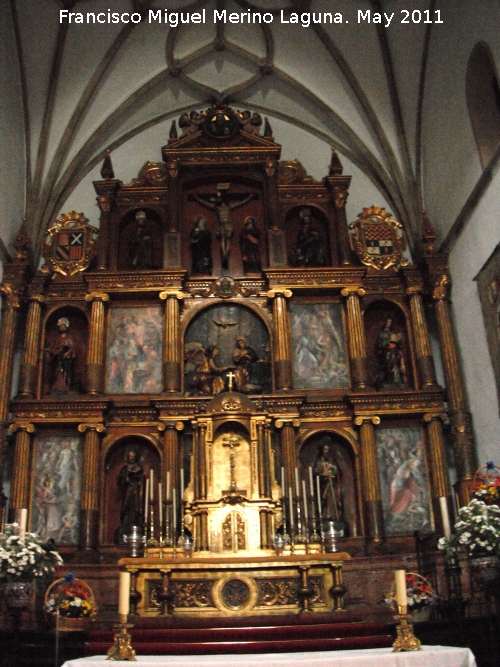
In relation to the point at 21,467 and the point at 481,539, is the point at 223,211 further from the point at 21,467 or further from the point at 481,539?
the point at 481,539

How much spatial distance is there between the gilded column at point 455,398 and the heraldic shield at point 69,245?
7313mm

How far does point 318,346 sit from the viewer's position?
15.9m

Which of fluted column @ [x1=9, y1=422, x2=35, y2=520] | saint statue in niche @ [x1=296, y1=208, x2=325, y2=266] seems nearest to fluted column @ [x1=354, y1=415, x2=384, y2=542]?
saint statue in niche @ [x1=296, y1=208, x2=325, y2=266]

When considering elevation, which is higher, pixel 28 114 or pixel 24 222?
pixel 28 114

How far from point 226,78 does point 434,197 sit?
597cm

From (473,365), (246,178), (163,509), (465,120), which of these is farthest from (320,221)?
(163,509)

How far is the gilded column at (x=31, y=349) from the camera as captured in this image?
1498 cm

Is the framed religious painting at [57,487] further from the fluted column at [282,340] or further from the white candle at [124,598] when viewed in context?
the white candle at [124,598]

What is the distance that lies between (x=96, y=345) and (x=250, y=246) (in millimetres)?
4006

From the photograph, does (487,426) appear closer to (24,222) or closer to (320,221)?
(320,221)

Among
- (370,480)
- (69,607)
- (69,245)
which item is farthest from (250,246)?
(69,607)

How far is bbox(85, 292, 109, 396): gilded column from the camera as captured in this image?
15.1 meters

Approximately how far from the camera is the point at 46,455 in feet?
48.1

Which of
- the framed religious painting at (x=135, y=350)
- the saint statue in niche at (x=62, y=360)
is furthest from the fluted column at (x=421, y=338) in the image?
the saint statue in niche at (x=62, y=360)
